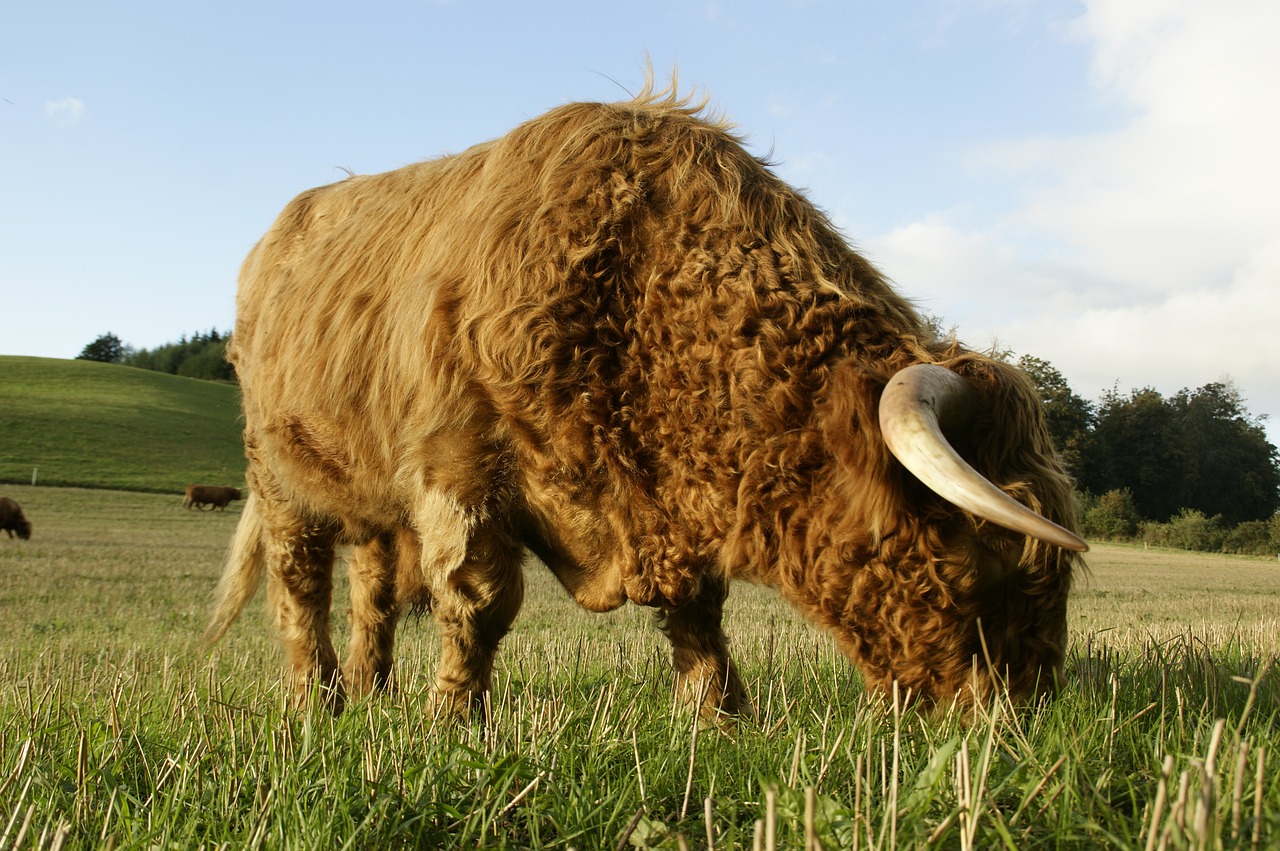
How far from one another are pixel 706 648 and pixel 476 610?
3.72ft

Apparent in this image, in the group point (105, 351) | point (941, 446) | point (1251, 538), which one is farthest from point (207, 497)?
point (105, 351)

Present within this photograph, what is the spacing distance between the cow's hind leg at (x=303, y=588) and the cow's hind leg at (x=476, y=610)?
6.18ft

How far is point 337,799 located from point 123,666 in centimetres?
469

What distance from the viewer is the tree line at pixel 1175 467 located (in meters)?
38.6

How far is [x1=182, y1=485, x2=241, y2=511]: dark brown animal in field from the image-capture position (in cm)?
3741

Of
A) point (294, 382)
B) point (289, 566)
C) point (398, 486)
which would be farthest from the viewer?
point (289, 566)

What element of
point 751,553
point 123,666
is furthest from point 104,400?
point 751,553

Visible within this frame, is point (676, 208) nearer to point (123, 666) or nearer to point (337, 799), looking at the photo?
point (337, 799)

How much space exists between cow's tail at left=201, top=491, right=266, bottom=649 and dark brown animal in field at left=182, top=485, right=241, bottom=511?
33.3m

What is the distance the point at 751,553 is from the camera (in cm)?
337

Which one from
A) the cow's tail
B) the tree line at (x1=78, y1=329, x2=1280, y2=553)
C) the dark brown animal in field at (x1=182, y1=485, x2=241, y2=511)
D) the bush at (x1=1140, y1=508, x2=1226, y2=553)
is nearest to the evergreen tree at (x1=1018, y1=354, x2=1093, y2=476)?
the tree line at (x1=78, y1=329, x2=1280, y2=553)

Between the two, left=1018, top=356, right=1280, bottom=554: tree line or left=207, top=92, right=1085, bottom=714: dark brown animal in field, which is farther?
left=1018, top=356, right=1280, bottom=554: tree line

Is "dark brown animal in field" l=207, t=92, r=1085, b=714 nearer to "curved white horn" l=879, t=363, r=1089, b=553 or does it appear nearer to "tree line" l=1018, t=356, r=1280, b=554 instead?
"curved white horn" l=879, t=363, r=1089, b=553

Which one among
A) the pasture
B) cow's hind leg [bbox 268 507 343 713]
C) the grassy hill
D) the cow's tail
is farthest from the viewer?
the grassy hill
